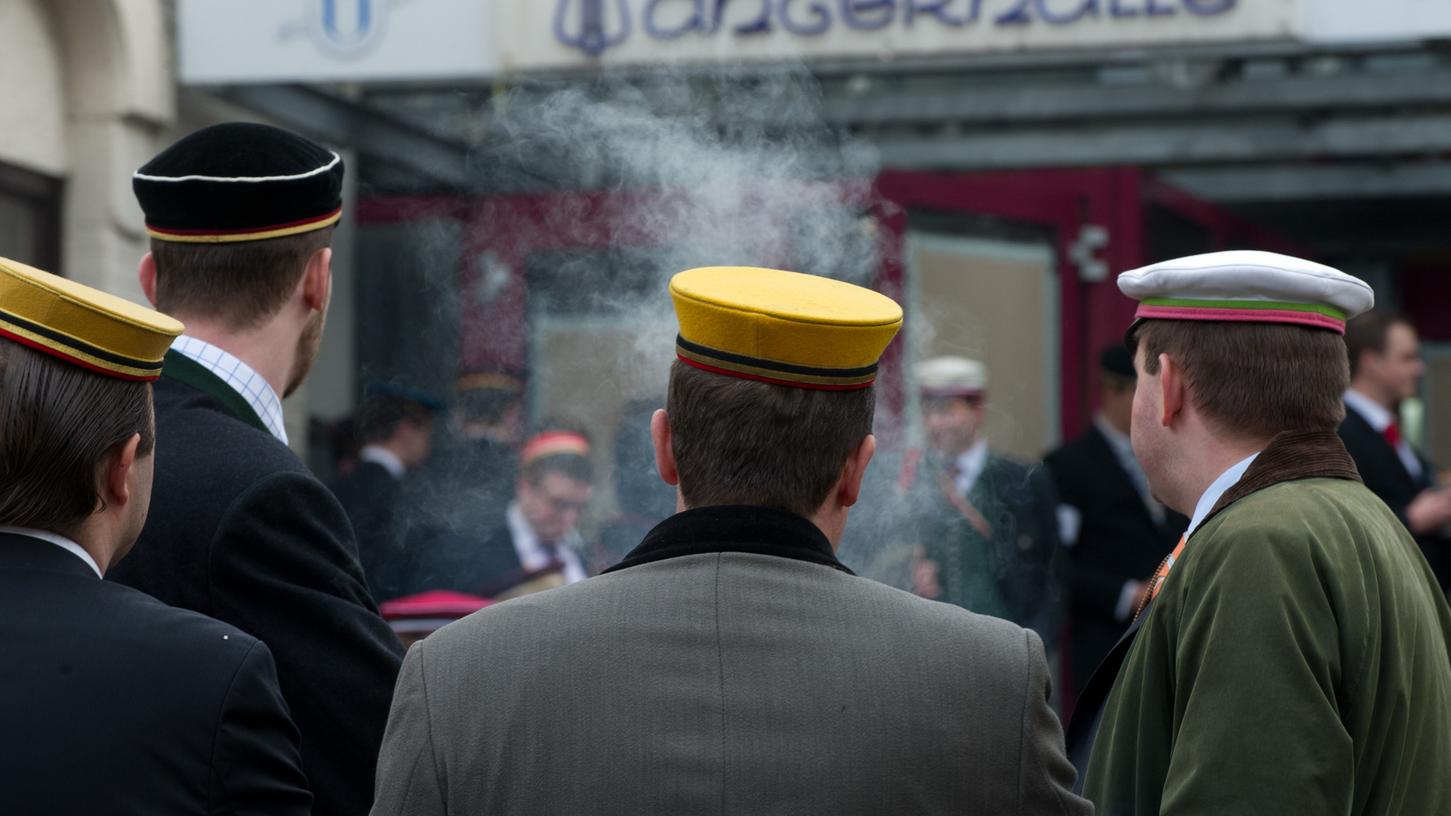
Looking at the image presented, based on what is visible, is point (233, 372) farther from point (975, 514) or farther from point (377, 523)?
point (975, 514)

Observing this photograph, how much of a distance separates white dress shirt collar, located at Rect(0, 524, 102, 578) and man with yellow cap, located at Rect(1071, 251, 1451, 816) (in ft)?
4.27

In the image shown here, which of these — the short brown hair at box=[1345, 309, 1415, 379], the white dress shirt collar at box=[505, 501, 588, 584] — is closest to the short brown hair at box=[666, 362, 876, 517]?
the white dress shirt collar at box=[505, 501, 588, 584]

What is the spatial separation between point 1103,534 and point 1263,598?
416 centimetres

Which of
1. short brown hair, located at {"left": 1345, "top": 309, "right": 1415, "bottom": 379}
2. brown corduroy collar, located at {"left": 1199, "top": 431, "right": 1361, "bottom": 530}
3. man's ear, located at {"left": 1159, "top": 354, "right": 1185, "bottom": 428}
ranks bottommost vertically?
short brown hair, located at {"left": 1345, "top": 309, "right": 1415, "bottom": 379}

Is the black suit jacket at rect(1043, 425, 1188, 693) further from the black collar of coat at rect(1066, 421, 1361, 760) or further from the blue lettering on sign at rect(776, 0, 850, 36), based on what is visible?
the black collar of coat at rect(1066, 421, 1361, 760)

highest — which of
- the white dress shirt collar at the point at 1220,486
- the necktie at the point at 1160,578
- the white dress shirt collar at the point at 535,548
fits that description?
the white dress shirt collar at the point at 1220,486

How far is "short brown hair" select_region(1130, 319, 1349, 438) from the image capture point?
243 centimetres

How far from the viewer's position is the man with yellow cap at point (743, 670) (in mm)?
1739

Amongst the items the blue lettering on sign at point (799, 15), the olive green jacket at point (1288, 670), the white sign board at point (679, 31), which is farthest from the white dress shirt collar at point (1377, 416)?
the olive green jacket at point (1288, 670)

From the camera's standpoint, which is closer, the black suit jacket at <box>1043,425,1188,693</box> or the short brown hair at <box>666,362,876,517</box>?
the short brown hair at <box>666,362,876,517</box>

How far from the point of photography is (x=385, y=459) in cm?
580

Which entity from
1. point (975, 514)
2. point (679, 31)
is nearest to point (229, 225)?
point (975, 514)

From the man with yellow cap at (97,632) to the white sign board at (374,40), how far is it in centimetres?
465

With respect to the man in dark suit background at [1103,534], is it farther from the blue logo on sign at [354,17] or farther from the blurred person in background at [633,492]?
the blue logo on sign at [354,17]
